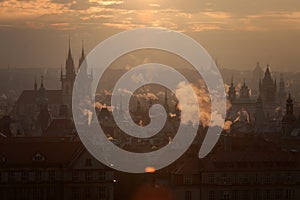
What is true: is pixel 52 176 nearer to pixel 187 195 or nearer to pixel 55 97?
pixel 187 195

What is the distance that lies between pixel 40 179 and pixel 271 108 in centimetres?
14124

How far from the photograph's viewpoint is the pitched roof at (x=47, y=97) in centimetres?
17086

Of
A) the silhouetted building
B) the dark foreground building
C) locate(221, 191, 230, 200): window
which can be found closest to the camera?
the dark foreground building

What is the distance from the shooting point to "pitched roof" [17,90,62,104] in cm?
17086

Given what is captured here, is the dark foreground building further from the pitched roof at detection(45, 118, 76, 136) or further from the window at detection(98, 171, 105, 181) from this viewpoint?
the pitched roof at detection(45, 118, 76, 136)

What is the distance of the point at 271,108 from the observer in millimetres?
184000

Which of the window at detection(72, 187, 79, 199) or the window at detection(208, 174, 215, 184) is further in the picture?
the window at detection(208, 174, 215, 184)

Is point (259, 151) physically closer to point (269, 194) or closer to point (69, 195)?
point (269, 194)

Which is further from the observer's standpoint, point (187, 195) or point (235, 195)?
point (235, 195)

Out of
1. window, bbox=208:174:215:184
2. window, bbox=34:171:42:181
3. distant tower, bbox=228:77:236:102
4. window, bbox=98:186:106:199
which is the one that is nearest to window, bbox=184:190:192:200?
window, bbox=208:174:215:184

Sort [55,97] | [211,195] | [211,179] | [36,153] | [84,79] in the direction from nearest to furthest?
[36,153] < [211,195] < [211,179] < [84,79] < [55,97]

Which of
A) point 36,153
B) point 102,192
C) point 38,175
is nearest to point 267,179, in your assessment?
point 102,192

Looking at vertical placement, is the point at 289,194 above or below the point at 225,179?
below

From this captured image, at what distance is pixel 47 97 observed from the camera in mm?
172000
